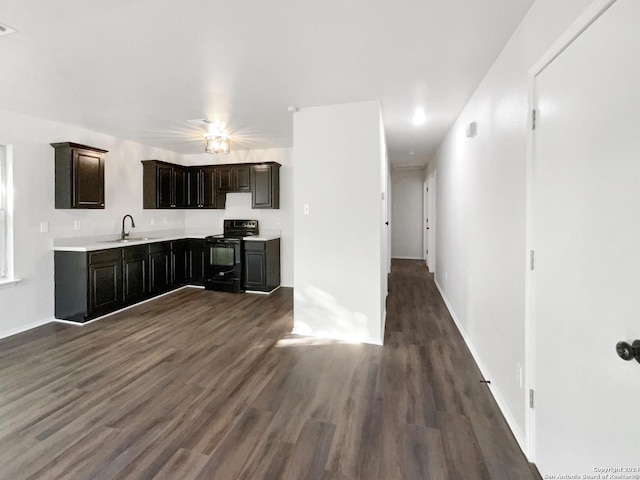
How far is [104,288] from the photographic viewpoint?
13.0ft

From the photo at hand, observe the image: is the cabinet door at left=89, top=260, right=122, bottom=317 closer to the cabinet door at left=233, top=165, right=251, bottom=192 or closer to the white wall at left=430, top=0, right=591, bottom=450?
the cabinet door at left=233, top=165, right=251, bottom=192

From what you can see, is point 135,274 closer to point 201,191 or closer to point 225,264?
point 225,264

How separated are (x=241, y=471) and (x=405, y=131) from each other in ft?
13.9

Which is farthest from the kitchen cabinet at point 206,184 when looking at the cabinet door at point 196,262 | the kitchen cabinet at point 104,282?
the kitchen cabinet at point 104,282

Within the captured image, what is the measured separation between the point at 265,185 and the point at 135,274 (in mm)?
2430

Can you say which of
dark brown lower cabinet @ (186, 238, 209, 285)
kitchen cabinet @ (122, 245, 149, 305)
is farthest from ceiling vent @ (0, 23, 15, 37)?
dark brown lower cabinet @ (186, 238, 209, 285)

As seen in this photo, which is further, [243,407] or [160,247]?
[160,247]

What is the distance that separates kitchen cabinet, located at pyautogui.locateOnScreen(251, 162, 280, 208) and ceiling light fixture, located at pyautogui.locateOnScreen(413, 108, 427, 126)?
2493 mm

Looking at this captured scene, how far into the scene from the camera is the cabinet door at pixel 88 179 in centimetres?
388

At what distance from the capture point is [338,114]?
3186 millimetres

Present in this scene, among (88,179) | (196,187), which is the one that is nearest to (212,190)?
(196,187)

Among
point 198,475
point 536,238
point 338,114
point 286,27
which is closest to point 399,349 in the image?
point 536,238

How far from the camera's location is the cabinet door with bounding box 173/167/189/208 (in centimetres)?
551

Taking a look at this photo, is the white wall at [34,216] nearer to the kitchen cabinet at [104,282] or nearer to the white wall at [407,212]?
the kitchen cabinet at [104,282]
